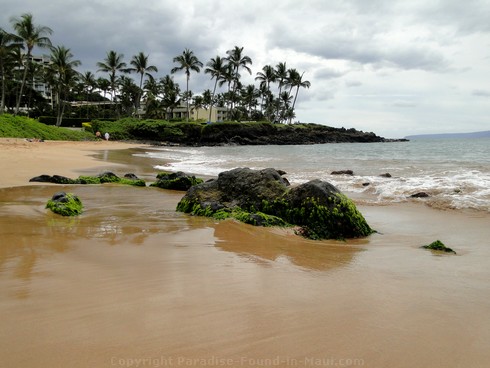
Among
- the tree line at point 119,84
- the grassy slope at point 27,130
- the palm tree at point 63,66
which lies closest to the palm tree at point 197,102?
the tree line at point 119,84

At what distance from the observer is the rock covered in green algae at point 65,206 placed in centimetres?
652

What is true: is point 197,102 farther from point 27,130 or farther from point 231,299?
point 231,299

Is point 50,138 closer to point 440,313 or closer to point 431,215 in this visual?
point 431,215

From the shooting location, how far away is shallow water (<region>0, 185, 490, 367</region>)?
2275mm

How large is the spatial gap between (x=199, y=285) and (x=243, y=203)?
3.97 meters

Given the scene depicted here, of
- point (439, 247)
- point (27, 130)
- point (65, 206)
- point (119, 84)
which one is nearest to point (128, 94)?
point (119, 84)

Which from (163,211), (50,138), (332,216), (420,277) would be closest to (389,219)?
(332,216)

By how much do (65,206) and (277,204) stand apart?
12.5 feet

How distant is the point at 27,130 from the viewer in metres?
35.3

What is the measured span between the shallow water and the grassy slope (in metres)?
32.3

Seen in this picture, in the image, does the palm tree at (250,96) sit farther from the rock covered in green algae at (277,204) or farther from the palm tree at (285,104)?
the rock covered in green algae at (277,204)

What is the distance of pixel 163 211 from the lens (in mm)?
7434

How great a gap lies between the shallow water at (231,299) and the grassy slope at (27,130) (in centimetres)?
3234

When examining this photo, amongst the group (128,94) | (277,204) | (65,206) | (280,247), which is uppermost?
(128,94)
